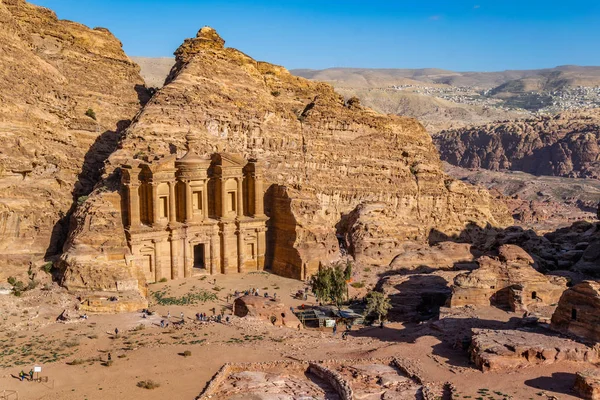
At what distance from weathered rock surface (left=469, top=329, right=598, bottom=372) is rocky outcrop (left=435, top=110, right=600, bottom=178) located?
12848 cm

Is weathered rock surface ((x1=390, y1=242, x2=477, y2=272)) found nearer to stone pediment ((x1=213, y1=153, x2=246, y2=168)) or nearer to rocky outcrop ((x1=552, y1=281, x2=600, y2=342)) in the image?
stone pediment ((x1=213, y1=153, x2=246, y2=168))

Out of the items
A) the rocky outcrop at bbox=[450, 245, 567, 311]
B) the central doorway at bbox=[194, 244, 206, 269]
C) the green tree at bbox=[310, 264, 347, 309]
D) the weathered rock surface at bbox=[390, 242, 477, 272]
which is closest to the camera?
the rocky outcrop at bbox=[450, 245, 567, 311]

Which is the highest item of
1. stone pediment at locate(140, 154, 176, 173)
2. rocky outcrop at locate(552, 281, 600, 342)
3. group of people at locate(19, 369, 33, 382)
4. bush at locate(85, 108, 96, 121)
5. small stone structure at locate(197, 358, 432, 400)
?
bush at locate(85, 108, 96, 121)

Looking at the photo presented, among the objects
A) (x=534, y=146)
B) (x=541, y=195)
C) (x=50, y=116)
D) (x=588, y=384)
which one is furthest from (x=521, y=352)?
(x=534, y=146)

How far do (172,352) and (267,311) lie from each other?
8.57 meters

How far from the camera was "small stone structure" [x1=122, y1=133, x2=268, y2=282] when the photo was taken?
1709 inches

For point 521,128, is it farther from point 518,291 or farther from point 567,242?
point 518,291

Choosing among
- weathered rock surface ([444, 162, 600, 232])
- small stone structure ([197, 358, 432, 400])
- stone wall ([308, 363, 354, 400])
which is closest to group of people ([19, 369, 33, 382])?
small stone structure ([197, 358, 432, 400])

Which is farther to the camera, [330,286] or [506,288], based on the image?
[330,286]

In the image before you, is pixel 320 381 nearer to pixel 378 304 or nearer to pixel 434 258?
pixel 378 304

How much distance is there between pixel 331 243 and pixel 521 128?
437 ft

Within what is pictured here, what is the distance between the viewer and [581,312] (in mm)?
30984

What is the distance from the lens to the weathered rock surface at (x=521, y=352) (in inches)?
1115

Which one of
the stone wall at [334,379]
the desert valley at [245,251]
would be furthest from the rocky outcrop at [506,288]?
the stone wall at [334,379]
